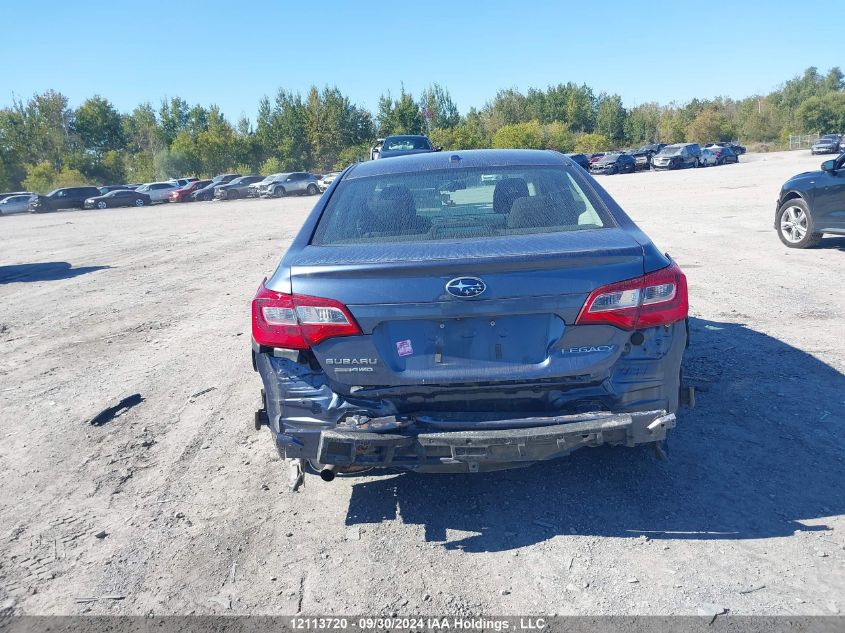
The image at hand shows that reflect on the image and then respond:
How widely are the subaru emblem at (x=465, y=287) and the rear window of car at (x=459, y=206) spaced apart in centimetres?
51

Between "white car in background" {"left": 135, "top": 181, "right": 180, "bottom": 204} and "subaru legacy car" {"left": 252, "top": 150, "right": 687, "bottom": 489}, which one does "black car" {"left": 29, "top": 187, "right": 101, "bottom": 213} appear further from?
"subaru legacy car" {"left": 252, "top": 150, "right": 687, "bottom": 489}

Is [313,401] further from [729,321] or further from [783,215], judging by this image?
[783,215]

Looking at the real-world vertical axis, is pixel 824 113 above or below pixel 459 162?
above

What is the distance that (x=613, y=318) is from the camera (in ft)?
10.1

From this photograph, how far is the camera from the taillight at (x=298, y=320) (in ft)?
10.2

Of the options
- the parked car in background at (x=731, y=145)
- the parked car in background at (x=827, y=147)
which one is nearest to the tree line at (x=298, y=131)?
the parked car in background at (x=731, y=145)

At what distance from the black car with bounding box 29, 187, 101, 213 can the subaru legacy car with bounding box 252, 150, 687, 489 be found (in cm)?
5006

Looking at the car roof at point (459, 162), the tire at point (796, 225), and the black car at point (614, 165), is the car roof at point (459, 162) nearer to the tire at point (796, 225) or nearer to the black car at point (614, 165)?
the tire at point (796, 225)

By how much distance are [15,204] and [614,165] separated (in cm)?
4123

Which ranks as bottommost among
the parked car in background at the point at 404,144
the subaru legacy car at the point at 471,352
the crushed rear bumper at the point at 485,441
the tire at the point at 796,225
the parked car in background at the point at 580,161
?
the tire at the point at 796,225

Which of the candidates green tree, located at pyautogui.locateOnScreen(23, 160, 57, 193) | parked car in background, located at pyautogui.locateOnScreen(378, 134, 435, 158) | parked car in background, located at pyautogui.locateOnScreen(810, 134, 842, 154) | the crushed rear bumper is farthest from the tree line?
the crushed rear bumper

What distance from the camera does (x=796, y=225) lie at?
10758 mm

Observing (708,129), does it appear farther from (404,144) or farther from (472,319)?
(472,319)

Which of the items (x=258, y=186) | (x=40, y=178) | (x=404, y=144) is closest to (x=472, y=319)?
(x=404, y=144)
